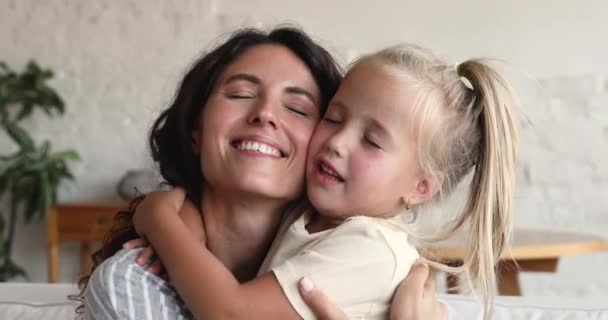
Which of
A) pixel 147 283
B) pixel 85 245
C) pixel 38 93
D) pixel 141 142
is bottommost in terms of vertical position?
pixel 85 245

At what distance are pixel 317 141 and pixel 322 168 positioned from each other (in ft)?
0.15

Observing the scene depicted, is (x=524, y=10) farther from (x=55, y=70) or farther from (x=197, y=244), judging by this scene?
(x=197, y=244)

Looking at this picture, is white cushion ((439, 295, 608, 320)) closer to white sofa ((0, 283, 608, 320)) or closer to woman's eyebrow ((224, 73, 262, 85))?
white sofa ((0, 283, 608, 320))

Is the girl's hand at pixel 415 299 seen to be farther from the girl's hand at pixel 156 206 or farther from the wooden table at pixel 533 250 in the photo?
the wooden table at pixel 533 250

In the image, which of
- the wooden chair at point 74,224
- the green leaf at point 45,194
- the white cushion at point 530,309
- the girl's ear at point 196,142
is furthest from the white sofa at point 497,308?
the green leaf at point 45,194

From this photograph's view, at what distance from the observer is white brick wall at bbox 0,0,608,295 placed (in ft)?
12.3

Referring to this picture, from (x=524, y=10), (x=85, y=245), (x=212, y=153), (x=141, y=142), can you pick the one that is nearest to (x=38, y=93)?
(x=141, y=142)

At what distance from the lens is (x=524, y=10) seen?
12.3 ft

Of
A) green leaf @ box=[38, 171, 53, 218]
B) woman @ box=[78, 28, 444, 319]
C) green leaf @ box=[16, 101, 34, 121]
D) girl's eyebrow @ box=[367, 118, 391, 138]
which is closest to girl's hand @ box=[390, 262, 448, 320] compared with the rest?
woman @ box=[78, 28, 444, 319]

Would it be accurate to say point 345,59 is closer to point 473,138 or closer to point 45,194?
point 45,194

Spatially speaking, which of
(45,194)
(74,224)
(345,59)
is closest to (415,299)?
(345,59)

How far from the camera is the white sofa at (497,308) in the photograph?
61.7 inches

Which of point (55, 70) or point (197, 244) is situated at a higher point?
point (197, 244)

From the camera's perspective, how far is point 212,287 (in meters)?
0.97
